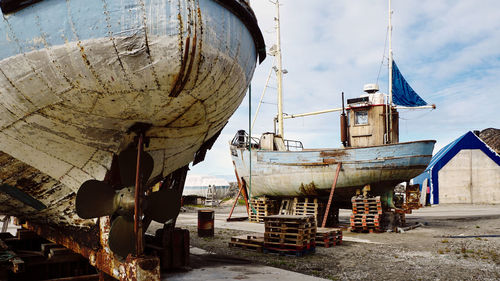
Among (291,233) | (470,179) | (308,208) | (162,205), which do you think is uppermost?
(162,205)

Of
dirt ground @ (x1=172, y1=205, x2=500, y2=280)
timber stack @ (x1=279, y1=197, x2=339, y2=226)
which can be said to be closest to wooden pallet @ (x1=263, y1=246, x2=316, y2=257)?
dirt ground @ (x1=172, y1=205, x2=500, y2=280)

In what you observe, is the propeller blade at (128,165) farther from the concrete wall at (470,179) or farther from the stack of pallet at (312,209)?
the concrete wall at (470,179)

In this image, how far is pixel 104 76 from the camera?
2852 millimetres

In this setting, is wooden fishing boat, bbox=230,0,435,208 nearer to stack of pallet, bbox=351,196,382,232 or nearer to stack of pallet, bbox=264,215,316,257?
stack of pallet, bbox=351,196,382,232

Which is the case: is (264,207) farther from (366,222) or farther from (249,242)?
(249,242)

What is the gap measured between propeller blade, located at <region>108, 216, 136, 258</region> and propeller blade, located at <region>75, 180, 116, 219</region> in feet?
0.47

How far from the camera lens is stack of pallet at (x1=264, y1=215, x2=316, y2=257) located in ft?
24.3

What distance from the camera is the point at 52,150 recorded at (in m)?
3.53

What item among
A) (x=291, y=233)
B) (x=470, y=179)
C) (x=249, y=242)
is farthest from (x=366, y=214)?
(x=470, y=179)

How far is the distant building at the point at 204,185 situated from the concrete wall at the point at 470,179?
2128cm

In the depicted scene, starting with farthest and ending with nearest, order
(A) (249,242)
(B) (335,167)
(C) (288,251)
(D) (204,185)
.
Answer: (D) (204,185) < (B) (335,167) < (A) (249,242) < (C) (288,251)

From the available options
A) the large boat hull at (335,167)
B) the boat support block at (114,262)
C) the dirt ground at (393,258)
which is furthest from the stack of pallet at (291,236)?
the large boat hull at (335,167)

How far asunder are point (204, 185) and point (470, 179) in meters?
26.0

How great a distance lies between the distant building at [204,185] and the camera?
129 ft
